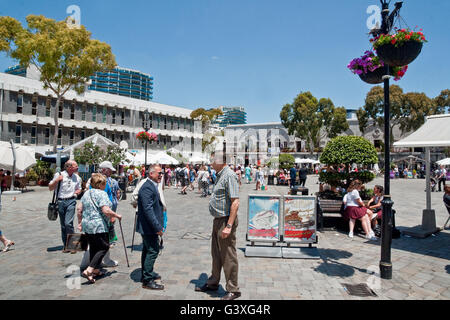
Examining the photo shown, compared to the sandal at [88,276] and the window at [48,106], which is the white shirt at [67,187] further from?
the window at [48,106]

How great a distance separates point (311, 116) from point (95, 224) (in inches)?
1665

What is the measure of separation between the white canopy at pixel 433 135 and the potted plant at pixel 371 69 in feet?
6.09

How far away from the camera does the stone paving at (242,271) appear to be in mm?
3963

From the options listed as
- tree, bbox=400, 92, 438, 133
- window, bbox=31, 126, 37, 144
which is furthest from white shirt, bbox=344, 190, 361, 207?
tree, bbox=400, 92, 438, 133

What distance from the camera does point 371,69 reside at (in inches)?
193

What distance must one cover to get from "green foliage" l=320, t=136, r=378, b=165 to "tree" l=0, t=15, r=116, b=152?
21.0 meters

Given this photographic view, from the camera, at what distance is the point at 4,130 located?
29672 millimetres

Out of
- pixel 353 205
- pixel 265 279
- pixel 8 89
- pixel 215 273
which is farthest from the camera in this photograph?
pixel 8 89

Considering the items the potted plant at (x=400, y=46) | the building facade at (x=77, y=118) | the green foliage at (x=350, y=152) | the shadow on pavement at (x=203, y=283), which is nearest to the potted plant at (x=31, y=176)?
the building facade at (x=77, y=118)

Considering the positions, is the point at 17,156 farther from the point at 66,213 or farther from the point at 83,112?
the point at 83,112

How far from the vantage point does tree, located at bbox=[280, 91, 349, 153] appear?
43.1 m
